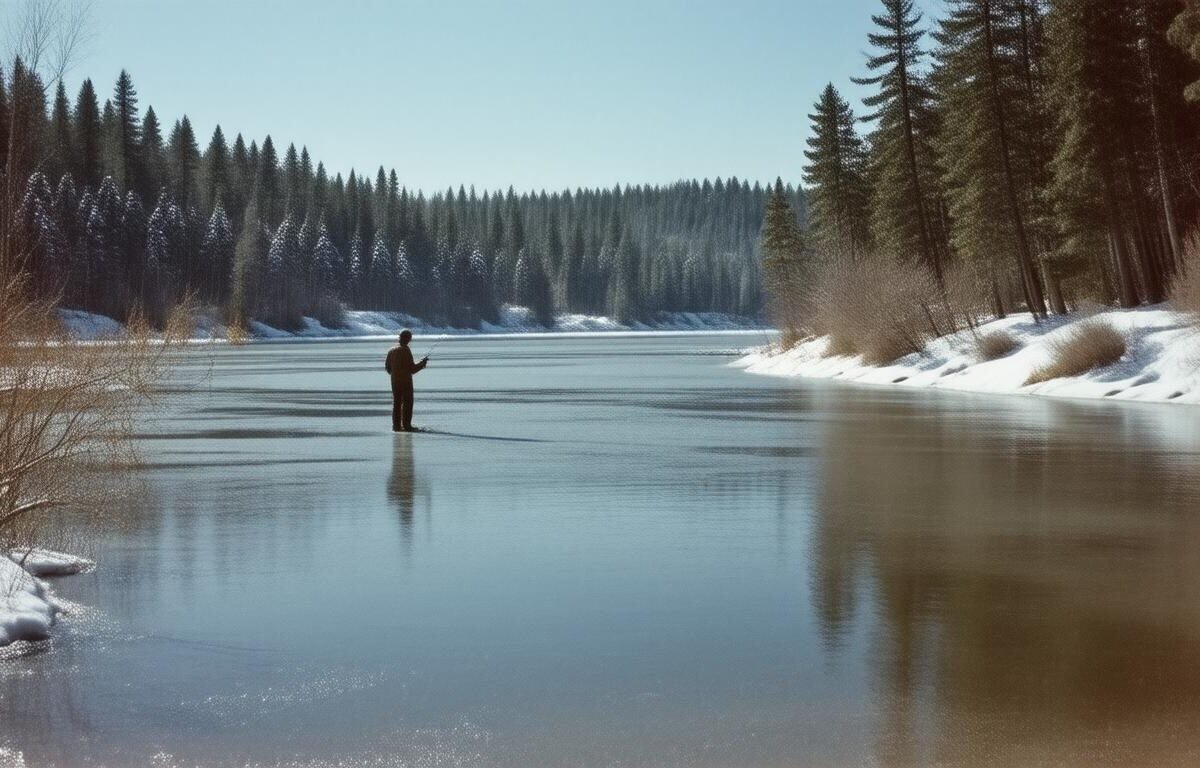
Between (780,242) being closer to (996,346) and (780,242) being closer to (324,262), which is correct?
(996,346)

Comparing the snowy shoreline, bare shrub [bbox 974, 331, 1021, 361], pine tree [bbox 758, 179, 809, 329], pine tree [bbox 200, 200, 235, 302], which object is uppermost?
pine tree [bbox 200, 200, 235, 302]

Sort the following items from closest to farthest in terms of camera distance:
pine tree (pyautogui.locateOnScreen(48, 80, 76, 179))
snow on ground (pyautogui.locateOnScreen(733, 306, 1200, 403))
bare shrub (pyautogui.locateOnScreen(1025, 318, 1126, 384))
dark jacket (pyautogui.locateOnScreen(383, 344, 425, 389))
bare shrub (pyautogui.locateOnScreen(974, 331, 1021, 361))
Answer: dark jacket (pyautogui.locateOnScreen(383, 344, 425, 389)) < snow on ground (pyautogui.locateOnScreen(733, 306, 1200, 403)) < bare shrub (pyautogui.locateOnScreen(1025, 318, 1126, 384)) < bare shrub (pyautogui.locateOnScreen(974, 331, 1021, 361)) < pine tree (pyautogui.locateOnScreen(48, 80, 76, 179))

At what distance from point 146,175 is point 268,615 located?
145688 mm

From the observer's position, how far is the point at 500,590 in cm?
1015

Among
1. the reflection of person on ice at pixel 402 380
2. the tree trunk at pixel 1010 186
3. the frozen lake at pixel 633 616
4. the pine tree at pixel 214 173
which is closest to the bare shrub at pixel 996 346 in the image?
the tree trunk at pixel 1010 186

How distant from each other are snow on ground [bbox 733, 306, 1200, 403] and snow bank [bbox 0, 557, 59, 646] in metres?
27.4

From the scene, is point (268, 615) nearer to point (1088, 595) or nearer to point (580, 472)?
point (1088, 595)

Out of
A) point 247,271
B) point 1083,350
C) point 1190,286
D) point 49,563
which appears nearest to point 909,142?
point 1083,350

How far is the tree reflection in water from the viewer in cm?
660

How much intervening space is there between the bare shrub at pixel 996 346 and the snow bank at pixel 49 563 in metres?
34.7

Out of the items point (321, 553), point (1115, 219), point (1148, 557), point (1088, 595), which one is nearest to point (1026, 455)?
point (1148, 557)

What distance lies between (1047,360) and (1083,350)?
81.2 inches

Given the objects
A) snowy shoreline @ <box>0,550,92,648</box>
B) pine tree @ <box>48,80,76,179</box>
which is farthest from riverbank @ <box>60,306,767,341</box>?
snowy shoreline @ <box>0,550,92,648</box>

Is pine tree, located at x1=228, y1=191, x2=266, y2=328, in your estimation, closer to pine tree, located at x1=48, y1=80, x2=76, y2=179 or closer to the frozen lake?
pine tree, located at x1=48, y1=80, x2=76, y2=179
